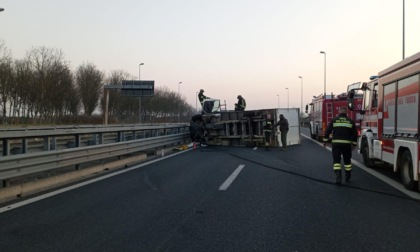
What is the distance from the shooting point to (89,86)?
70188mm

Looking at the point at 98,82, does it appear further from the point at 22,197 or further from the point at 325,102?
the point at 22,197

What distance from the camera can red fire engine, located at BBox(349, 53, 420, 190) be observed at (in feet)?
27.3

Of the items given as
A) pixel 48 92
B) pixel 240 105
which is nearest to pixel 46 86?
pixel 48 92

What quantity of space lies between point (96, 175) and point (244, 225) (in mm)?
6151

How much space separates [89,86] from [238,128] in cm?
5178

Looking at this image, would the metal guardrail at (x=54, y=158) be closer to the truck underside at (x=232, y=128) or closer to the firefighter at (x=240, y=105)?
the truck underside at (x=232, y=128)

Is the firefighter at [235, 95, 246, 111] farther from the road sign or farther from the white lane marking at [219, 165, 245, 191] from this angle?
the road sign

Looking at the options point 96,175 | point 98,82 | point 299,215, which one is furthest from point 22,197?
point 98,82

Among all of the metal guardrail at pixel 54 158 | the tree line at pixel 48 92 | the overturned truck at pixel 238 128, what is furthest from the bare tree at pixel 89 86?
the metal guardrail at pixel 54 158

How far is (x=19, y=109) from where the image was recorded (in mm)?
55000

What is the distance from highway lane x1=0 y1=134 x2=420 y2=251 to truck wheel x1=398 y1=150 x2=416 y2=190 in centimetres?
29

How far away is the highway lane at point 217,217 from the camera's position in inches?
199

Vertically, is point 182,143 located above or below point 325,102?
below

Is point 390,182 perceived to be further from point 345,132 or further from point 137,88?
point 137,88
